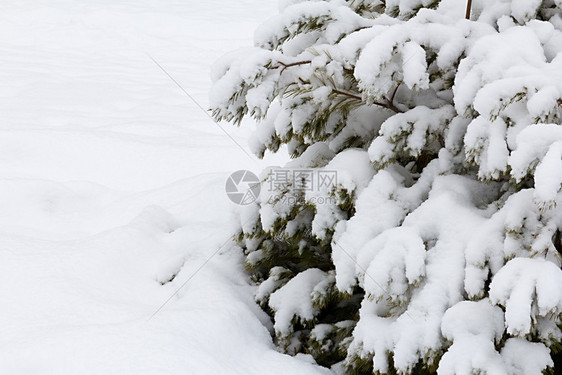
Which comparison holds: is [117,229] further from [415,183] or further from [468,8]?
[468,8]

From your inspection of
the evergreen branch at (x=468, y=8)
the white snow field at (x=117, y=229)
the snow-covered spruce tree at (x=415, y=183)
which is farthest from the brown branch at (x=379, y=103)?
the white snow field at (x=117, y=229)

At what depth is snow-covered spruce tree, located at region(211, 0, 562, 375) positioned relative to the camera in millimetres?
1767

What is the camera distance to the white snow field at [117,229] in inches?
86.0

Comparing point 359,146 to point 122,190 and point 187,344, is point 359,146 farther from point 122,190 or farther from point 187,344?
point 122,190

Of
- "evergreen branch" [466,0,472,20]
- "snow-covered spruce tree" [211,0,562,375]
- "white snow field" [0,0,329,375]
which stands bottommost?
"white snow field" [0,0,329,375]

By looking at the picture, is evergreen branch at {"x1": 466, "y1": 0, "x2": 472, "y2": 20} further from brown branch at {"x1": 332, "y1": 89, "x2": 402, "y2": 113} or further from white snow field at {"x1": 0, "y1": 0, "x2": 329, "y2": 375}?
white snow field at {"x1": 0, "y1": 0, "x2": 329, "y2": 375}

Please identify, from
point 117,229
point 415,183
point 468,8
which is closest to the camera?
point 468,8

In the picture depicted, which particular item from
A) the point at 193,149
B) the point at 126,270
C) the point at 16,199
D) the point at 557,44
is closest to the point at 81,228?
the point at 16,199

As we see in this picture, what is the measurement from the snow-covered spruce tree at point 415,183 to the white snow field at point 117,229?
1.15 ft

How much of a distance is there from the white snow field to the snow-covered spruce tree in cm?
35

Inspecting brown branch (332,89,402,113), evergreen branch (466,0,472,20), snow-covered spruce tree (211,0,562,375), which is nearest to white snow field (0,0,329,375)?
snow-covered spruce tree (211,0,562,375)

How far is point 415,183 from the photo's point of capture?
2.36 meters

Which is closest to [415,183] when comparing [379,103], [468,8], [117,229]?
[379,103]

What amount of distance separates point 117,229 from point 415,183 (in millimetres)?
1625
